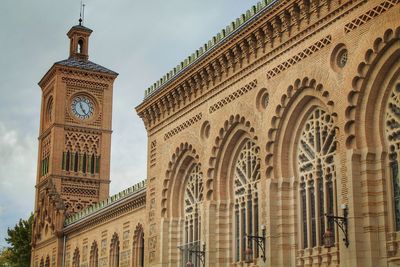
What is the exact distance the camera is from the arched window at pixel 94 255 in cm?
4697

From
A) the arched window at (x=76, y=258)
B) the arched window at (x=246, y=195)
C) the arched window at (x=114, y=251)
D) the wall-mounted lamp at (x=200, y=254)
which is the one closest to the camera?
the arched window at (x=246, y=195)

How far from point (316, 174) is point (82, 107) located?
1667 inches

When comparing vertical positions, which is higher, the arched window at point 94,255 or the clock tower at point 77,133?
the clock tower at point 77,133

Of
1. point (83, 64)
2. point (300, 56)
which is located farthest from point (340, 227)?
point (83, 64)

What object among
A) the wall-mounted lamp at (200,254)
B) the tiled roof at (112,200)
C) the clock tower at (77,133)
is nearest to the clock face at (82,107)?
the clock tower at (77,133)

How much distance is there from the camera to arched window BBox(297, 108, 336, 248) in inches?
883

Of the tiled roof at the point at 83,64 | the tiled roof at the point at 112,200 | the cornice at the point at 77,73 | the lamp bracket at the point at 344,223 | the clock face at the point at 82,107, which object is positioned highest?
the tiled roof at the point at 83,64

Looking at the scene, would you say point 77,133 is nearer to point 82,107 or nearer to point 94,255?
point 82,107

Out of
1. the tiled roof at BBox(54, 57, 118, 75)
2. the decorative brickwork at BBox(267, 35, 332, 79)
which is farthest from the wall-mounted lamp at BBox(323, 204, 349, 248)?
the tiled roof at BBox(54, 57, 118, 75)

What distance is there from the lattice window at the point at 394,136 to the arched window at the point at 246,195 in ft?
20.7

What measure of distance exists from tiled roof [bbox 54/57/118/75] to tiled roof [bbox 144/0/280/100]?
29.7 m

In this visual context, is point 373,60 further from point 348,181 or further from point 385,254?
point 385,254

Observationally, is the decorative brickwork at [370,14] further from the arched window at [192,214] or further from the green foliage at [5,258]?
the green foliage at [5,258]

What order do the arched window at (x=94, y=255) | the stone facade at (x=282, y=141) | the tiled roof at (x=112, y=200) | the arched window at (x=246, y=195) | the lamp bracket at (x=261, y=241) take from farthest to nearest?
the arched window at (x=94, y=255) < the tiled roof at (x=112, y=200) < the arched window at (x=246, y=195) < the lamp bracket at (x=261, y=241) < the stone facade at (x=282, y=141)
